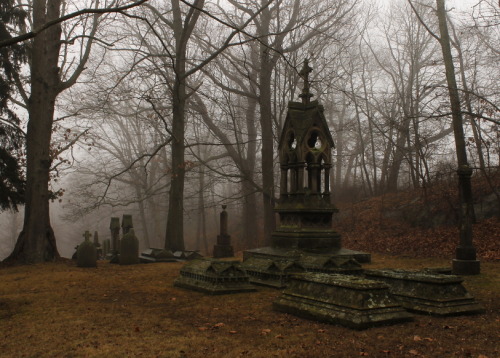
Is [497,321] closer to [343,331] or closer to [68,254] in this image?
[343,331]

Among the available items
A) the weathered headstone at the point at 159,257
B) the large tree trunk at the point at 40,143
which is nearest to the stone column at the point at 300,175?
the weathered headstone at the point at 159,257

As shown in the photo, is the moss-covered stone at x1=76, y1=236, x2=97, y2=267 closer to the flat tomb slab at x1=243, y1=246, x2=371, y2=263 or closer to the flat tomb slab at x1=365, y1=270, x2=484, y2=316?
the flat tomb slab at x1=243, y1=246, x2=371, y2=263

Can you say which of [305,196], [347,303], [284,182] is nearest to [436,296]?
[347,303]

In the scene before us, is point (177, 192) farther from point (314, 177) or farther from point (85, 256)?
point (314, 177)

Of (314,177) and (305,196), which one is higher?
(314,177)

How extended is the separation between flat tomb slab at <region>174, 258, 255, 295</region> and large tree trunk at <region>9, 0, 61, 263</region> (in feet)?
27.3

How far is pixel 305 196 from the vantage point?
38.8 ft

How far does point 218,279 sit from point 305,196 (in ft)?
13.6

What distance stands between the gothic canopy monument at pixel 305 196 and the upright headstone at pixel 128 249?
4572 millimetres

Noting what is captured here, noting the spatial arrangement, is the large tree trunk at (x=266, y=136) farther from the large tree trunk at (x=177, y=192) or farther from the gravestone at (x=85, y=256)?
the gravestone at (x=85, y=256)

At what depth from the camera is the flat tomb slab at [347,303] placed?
5.62 metres

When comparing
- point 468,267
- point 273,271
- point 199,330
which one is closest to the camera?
point 199,330

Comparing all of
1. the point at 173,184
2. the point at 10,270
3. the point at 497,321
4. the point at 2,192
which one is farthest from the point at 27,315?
the point at 173,184

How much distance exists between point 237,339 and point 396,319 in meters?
2.13
